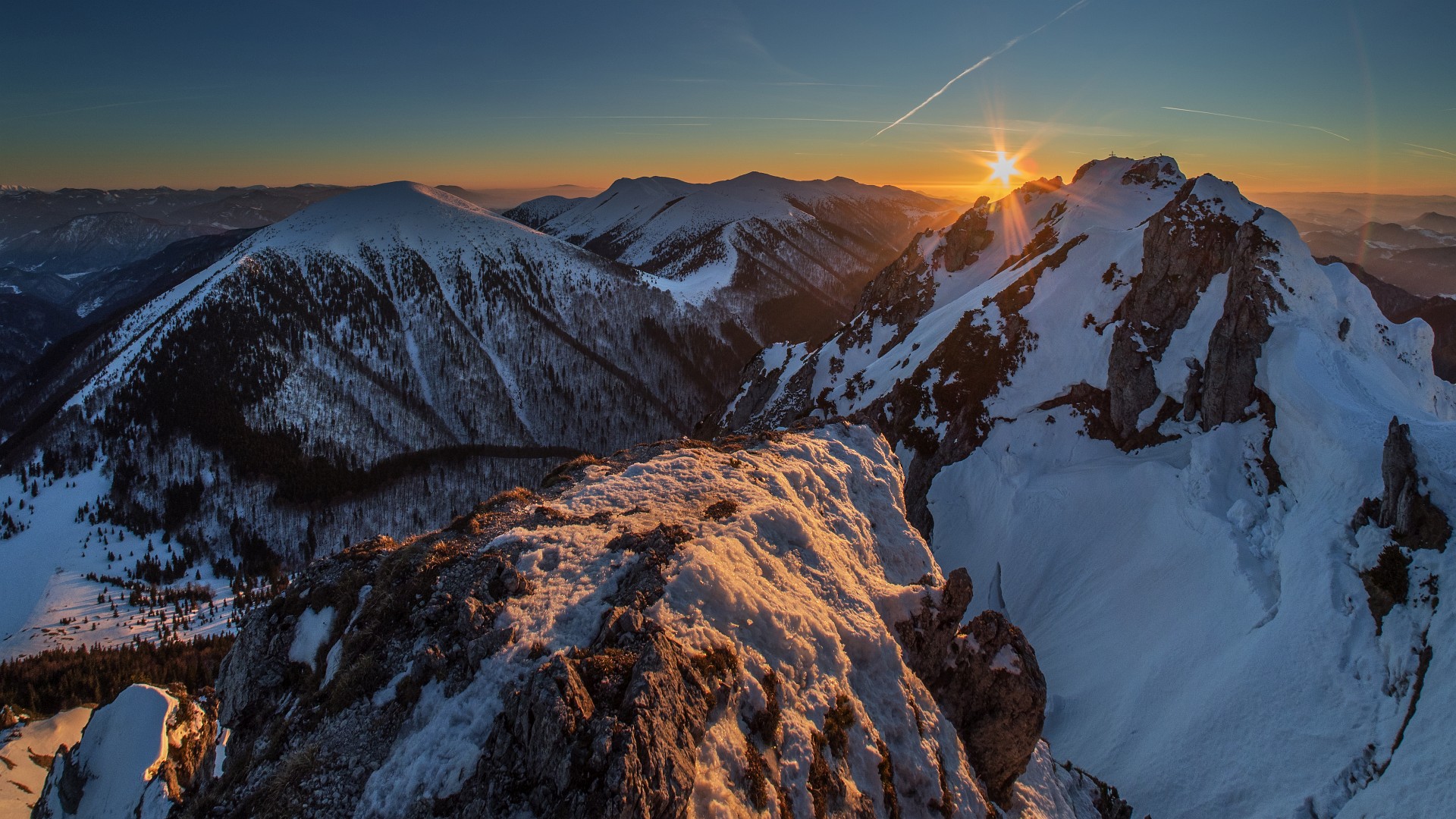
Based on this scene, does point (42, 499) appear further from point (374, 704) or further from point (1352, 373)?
point (1352, 373)

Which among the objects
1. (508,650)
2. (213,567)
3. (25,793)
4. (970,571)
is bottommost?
(213,567)

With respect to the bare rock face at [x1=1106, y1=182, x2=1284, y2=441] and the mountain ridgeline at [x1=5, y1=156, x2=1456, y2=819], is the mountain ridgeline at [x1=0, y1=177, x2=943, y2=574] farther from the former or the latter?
the bare rock face at [x1=1106, y1=182, x2=1284, y2=441]

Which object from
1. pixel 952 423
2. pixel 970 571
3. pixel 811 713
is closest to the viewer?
pixel 811 713

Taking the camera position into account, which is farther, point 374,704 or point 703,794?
point 374,704

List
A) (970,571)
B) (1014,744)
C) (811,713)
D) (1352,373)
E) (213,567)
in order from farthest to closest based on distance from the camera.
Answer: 1. (213,567)
2. (970,571)
3. (1352,373)
4. (1014,744)
5. (811,713)

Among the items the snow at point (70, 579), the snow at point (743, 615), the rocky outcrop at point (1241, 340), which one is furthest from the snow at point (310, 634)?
the snow at point (70, 579)

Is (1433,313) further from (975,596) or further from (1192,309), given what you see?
(975,596)

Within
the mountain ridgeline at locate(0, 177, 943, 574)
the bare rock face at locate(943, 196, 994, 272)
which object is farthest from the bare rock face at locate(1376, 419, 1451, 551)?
the mountain ridgeline at locate(0, 177, 943, 574)

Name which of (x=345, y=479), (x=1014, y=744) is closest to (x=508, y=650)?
(x=1014, y=744)
